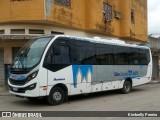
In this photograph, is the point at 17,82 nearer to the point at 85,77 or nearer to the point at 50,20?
the point at 85,77

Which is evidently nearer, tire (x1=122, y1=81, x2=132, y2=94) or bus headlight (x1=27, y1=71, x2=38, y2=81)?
bus headlight (x1=27, y1=71, x2=38, y2=81)

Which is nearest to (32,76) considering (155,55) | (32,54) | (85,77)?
(32,54)

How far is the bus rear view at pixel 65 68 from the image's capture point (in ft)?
42.1

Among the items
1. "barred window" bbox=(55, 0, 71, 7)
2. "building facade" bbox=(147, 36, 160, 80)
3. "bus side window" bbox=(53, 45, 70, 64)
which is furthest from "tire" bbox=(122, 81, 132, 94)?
"building facade" bbox=(147, 36, 160, 80)

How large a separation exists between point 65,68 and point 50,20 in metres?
7.50

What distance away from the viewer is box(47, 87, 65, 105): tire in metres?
13.2

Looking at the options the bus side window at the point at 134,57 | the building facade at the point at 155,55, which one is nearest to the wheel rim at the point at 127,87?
the bus side window at the point at 134,57

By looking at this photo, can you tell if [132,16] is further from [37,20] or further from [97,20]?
[37,20]

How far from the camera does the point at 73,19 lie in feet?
77.8

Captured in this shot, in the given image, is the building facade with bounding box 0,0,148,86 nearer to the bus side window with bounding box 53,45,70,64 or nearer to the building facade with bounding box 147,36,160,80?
the bus side window with bounding box 53,45,70,64

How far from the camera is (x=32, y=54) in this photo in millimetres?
13359

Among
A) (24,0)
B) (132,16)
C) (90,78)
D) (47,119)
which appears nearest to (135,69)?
(90,78)

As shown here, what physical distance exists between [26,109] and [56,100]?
161 centimetres

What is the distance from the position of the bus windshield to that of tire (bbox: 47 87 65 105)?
1.46 metres
